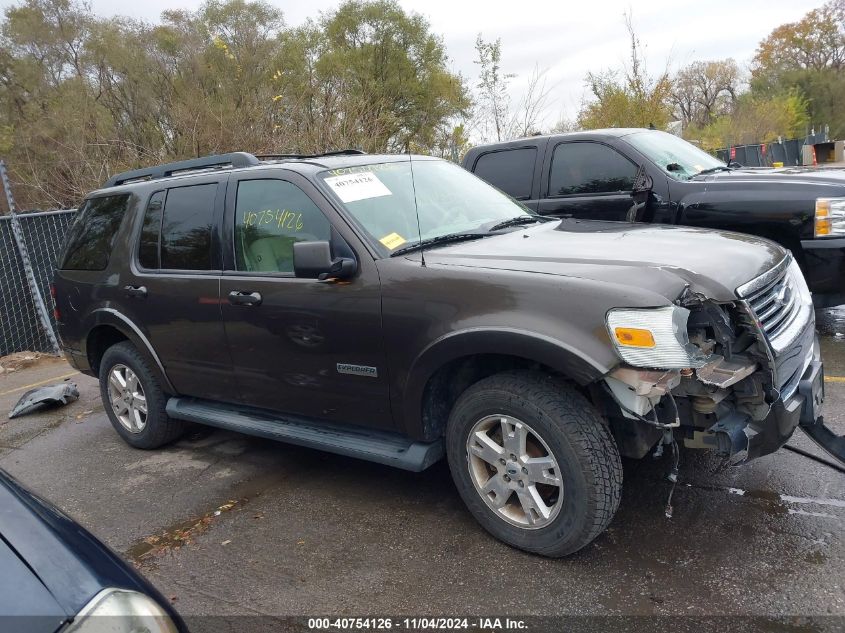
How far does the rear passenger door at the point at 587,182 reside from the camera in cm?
633

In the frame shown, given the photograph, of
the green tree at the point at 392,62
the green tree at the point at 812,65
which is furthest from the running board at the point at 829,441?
the green tree at the point at 812,65

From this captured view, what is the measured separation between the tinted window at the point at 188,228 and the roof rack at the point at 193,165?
24cm

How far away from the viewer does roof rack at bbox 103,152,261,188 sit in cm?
428

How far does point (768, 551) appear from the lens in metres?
A: 2.97

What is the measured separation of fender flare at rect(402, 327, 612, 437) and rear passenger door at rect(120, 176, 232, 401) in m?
1.41

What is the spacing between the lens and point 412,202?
389 cm

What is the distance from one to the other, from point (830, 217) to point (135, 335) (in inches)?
212

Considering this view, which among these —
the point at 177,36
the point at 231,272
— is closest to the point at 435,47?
the point at 177,36

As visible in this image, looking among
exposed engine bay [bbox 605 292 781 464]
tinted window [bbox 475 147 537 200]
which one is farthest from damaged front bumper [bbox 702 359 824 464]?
tinted window [bbox 475 147 537 200]

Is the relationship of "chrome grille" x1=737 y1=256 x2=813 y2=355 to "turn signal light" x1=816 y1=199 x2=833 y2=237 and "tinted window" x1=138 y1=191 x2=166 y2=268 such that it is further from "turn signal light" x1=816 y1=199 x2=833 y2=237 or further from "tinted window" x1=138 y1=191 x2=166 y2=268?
"tinted window" x1=138 y1=191 x2=166 y2=268

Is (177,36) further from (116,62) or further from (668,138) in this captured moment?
(668,138)

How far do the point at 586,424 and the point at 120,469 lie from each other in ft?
11.3

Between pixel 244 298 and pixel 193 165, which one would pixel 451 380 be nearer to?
pixel 244 298

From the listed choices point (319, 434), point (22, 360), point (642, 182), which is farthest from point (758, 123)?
point (319, 434)
